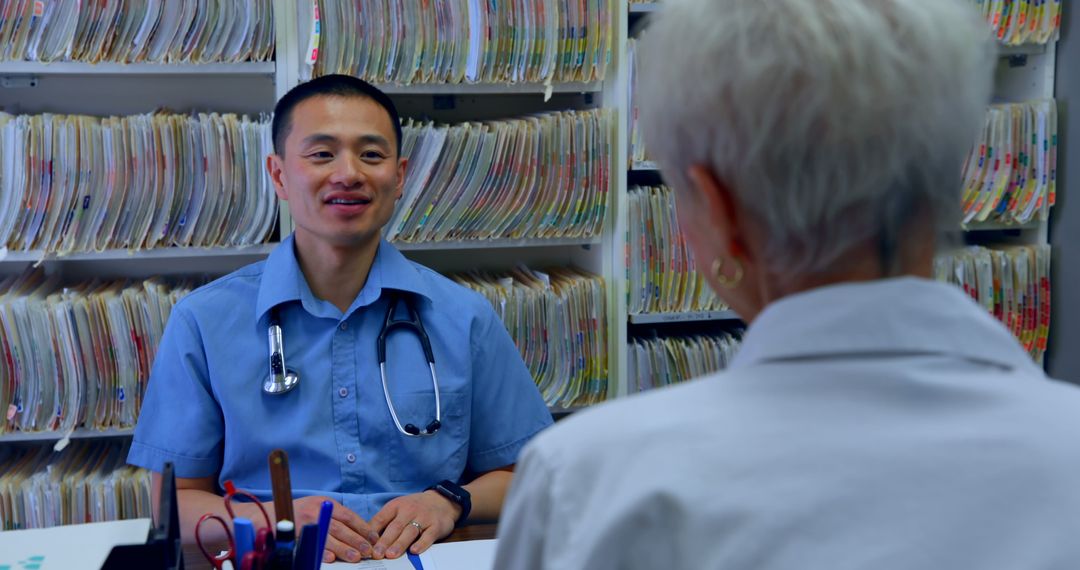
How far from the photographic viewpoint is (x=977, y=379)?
67 centimetres

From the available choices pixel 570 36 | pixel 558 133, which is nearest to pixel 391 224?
pixel 558 133

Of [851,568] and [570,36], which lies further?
[570,36]

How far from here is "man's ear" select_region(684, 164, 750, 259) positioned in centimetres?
70

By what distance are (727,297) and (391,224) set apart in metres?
1.68

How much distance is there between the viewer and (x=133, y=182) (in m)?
2.23

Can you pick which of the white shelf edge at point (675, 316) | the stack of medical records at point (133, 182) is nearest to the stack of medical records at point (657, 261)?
the white shelf edge at point (675, 316)

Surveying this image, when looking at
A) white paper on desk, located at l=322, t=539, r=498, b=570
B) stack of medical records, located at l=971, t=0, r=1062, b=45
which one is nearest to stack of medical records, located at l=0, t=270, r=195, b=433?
white paper on desk, located at l=322, t=539, r=498, b=570

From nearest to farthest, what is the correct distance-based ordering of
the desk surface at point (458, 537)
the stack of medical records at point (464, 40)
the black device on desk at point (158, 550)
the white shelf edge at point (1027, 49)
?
the black device on desk at point (158, 550) < the desk surface at point (458, 537) < the stack of medical records at point (464, 40) < the white shelf edge at point (1027, 49)

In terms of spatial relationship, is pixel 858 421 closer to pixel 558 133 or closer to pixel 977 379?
pixel 977 379

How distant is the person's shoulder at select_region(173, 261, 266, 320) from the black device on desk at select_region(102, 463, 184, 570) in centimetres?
81

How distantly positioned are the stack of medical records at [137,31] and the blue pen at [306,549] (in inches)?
57.1

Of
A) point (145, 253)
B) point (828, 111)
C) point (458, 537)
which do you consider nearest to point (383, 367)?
point (458, 537)

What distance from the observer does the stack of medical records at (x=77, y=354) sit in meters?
2.22

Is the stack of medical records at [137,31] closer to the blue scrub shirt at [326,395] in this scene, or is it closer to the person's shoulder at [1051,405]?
the blue scrub shirt at [326,395]
